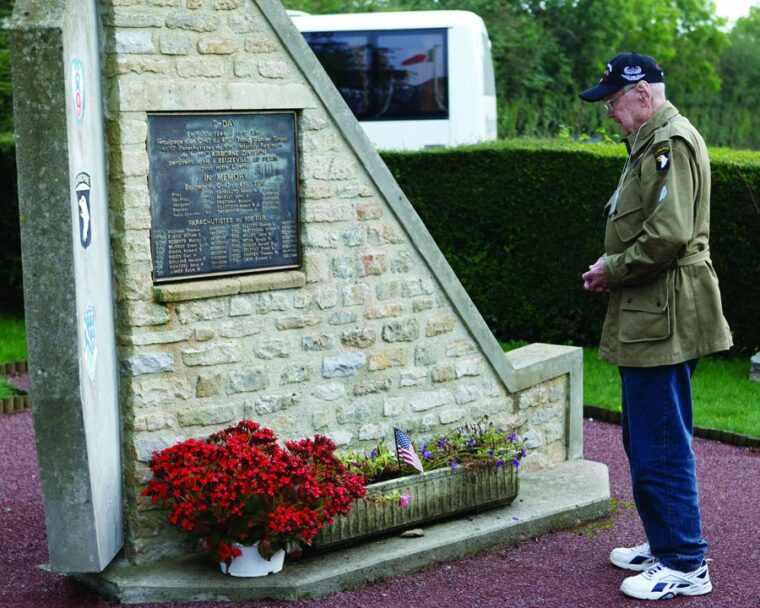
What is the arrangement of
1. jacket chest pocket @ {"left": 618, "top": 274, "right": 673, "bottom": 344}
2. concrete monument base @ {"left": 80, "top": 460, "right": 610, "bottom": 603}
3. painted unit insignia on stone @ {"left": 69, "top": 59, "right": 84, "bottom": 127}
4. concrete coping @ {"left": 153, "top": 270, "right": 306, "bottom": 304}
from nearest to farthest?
1. painted unit insignia on stone @ {"left": 69, "top": 59, "right": 84, "bottom": 127}
2. jacket chest pocket @ {"left": 618, "top": 274, "right": 673, "bottom": 344}
3. concrete monument base @ {"left": 80, "top": 460, "right": 610, "bottom": 603}
4. concrete coping @ {"left": 153, "top": 270, "right": 306, "bottom": 304}

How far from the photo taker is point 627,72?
5.19 meters

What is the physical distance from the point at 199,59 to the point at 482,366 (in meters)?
2.55

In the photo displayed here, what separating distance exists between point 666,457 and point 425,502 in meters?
1.36

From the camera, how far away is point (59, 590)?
218 inches

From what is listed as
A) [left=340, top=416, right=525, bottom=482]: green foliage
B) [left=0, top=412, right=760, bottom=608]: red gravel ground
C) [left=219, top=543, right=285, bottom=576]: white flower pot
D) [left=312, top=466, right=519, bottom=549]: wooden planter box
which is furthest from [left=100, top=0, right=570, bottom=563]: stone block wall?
[left=0, top=412, right=760, bottom=608]: red gravel ground

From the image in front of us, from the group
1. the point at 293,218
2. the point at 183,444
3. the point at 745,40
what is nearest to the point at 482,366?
the point at 293,218

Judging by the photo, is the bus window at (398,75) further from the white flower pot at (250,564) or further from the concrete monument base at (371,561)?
the white flower pot at (250,564)

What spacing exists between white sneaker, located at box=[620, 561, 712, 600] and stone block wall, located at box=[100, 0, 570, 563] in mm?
1702

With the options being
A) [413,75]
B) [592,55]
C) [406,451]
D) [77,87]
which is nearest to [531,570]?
[406,451]

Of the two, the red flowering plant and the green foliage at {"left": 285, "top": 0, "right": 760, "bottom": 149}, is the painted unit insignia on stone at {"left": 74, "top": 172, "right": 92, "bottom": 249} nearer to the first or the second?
the red flowering plant

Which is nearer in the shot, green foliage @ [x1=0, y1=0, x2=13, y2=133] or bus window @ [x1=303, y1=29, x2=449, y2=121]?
green foliage @ [x1=0, y1=0, x2=13, y2=133]

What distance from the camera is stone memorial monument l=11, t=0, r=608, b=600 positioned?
4.84 metres

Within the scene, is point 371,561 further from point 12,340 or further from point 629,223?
point 12,340

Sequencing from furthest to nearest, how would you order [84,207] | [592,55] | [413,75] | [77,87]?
[592,55] → [413,75] → [84,207] → [77,87]
